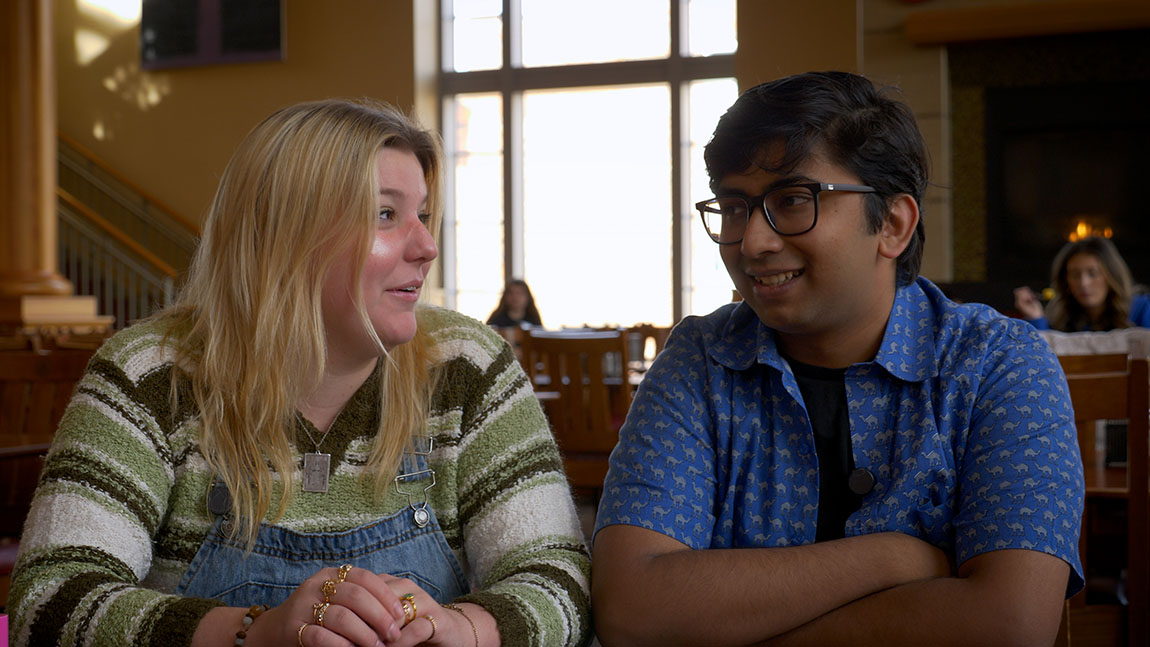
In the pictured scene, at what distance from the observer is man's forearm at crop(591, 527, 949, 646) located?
1.20 m

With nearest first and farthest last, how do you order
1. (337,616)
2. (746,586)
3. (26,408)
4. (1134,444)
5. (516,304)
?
(337,616) < (746,586) < (1134,444) < (26,408) < (516,304)

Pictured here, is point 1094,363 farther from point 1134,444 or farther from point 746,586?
point 746,586

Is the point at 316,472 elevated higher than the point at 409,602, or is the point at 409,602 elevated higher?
the point at 316,472

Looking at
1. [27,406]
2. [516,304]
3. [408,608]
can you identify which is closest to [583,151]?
[516,304]

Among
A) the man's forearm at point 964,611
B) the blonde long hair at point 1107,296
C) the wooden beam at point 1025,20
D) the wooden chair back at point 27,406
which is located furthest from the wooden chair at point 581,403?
the wooden beam at point 1025,20

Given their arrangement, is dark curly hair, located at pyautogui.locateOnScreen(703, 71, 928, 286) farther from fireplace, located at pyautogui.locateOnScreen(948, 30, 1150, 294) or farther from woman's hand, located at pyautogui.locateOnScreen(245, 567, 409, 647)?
fireplace, located at pyautogui.locateOnScreen(948, 30, 1150, 294)

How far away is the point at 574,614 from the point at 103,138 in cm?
994

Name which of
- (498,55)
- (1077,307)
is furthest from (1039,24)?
(498,55)

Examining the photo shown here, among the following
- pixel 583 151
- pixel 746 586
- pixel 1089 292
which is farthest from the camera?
pixel 583 151

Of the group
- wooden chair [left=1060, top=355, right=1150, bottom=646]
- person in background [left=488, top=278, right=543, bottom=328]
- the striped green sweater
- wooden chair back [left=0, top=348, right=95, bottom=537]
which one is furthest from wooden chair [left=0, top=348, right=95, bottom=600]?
person in background [left=488, top=278, right=543, bottom=328]

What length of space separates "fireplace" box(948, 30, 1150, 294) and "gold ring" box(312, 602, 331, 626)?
6.81 m

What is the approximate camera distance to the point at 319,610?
1.08 metres

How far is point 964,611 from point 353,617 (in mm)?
Result: 661

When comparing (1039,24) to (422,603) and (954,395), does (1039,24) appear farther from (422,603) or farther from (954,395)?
(422,603)
